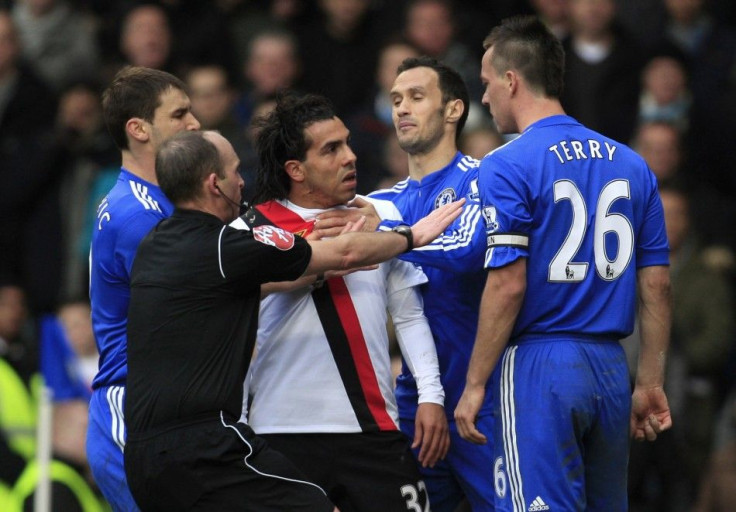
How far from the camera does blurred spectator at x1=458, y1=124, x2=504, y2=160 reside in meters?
9.92

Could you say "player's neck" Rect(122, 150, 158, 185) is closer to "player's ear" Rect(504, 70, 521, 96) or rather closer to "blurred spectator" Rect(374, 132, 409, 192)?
"player's ear" Rect(504, 70, 521, 96)

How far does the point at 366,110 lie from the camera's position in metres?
10.9

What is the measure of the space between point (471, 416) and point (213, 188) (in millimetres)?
1483

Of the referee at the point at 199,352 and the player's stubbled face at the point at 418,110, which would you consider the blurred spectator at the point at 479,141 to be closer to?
the player's stubbled face at the point at 418,110

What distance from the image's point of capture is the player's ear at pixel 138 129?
6.84 meters

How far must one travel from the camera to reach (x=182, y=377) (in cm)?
581

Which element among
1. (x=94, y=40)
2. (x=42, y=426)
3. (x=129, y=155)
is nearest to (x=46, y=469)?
(x=42, y=426)

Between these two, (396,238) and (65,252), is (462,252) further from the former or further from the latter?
(65,252)

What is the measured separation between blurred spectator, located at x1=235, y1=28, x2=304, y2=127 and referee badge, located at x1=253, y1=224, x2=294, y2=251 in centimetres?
538

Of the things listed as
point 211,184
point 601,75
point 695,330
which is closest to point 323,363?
point 211,184

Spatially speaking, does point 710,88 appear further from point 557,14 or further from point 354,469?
point 354,469

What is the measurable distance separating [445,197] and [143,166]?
142 centimetres

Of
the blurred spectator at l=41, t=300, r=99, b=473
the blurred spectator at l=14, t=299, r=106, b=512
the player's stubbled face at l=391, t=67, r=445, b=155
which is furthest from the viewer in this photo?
the blurred spectator at l=41, t=300, r=99, b=473

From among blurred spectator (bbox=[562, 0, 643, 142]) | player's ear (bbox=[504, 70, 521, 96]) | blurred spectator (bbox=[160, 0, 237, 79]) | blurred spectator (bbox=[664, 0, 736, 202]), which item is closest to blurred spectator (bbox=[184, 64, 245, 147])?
blurred spectator (bbox=[160, 0, 237, 79])
